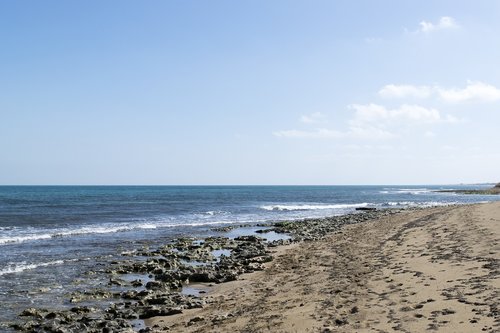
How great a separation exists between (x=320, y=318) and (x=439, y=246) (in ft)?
29.0

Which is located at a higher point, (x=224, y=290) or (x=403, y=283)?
(x=403, y=283)

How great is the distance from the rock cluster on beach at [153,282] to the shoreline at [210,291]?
0.03m

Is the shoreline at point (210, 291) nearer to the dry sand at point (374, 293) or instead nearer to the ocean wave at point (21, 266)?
the dry sand at point (374, 293)

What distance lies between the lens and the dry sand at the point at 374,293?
8.37m

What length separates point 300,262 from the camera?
18.8 metres

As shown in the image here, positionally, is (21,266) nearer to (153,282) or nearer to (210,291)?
(153,282)

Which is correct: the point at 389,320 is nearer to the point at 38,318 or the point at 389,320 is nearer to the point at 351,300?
the point at 351,300

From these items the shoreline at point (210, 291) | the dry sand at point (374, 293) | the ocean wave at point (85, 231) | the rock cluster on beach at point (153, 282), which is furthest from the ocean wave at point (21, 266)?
the dry sand at point (374, 293)

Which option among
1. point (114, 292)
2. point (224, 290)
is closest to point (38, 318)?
point (114, 292)

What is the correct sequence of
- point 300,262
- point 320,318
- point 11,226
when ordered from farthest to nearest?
point 11,226
point 300,262
point 320,318

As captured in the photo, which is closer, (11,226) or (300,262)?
(300,262)

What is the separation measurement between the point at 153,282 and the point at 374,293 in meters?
8.53

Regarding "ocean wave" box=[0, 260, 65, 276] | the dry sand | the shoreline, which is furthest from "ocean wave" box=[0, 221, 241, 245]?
the dry sand

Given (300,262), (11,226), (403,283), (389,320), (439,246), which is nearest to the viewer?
(389,320)
